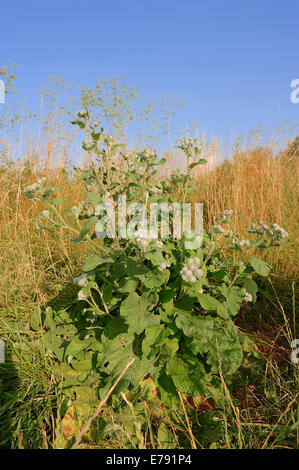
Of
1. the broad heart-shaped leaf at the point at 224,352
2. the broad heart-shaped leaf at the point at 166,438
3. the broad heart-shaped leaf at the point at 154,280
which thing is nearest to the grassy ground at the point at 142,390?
the broad heart-shaped leaf at the point at 166,438

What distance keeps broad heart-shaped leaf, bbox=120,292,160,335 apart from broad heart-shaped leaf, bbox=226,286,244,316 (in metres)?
0.35

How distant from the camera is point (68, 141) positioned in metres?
3.86

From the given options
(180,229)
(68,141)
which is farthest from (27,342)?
(68,141)

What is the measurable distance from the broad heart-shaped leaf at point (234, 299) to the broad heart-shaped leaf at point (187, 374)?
0.28m

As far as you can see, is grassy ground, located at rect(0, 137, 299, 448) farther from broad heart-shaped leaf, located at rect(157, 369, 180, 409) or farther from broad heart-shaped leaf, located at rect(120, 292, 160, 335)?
broad heart-shaped leaf, located at rect(120, 292, 160, 335)

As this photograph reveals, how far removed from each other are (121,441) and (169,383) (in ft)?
0.99

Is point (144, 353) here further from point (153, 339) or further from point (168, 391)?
point (168, 391)

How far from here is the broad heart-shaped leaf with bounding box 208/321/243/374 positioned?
1.36m

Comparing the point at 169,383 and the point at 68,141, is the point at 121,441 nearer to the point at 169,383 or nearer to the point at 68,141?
the point at 169,383

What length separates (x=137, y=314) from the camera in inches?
50.5

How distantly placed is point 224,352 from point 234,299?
24 centimetres

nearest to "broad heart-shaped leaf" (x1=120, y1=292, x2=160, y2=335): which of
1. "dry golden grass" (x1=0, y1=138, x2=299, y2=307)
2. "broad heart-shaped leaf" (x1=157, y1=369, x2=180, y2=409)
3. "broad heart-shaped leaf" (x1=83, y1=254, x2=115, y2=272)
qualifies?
"broad heart-shaped leaf" (x1=83, y1=254, x2=115, y2=272)

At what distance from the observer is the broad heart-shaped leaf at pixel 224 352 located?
136cm
